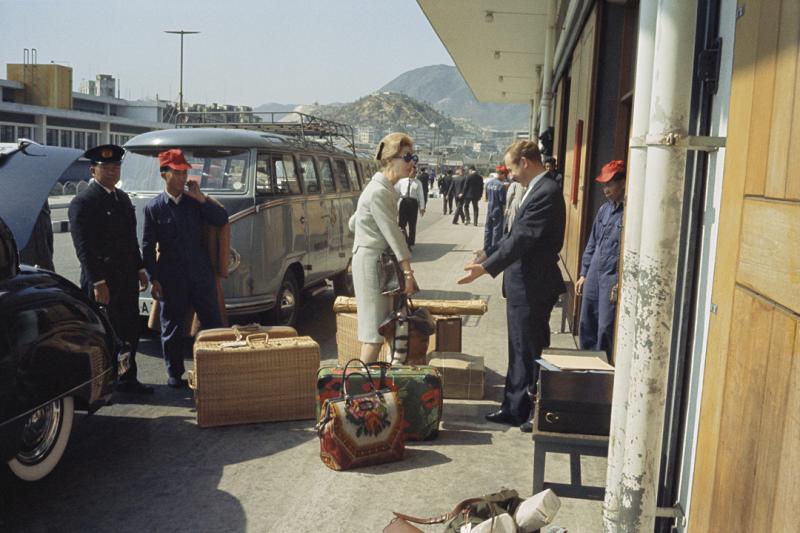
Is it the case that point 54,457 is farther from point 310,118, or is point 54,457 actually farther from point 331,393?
point 310,118

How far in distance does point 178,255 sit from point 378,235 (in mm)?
1906

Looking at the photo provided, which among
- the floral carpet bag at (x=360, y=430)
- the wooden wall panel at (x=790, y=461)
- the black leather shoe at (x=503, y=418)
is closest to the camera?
the wooden wall panel at (x=790, y=461)

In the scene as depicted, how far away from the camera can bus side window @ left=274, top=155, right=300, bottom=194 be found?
28.0ft

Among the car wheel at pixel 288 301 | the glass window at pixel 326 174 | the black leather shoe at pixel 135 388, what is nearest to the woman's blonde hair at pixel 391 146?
the black leather shoe at pixel 135 388

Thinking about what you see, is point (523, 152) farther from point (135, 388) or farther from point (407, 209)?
point (407, 209)

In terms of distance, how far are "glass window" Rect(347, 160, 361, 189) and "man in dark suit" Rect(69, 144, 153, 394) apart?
17.1ft

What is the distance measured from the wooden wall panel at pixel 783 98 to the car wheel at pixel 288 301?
659 centimetres

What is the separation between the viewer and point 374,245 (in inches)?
222

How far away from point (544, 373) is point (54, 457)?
2.96 metres

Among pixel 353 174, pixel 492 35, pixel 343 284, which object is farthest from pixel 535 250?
pixel 492 35

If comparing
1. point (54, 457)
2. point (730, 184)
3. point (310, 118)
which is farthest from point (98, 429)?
point (310, 118)

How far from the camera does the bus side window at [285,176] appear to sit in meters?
8.55

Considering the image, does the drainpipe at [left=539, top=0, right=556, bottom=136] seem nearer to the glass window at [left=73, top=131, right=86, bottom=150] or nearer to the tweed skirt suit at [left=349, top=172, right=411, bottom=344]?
the tweed skirt suit at [left=349, top=172, right=411, bottom=344]

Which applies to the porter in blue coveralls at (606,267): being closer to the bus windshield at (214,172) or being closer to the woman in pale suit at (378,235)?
the woman in pale suit at (378,235)
